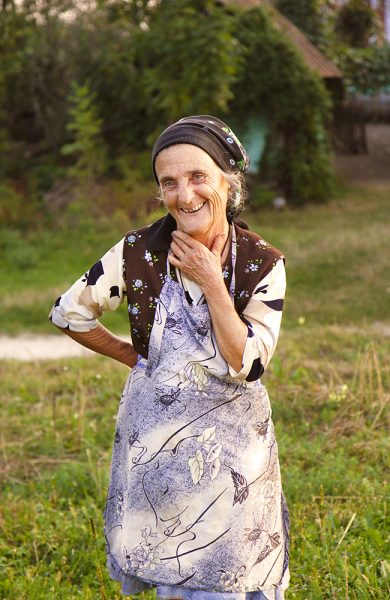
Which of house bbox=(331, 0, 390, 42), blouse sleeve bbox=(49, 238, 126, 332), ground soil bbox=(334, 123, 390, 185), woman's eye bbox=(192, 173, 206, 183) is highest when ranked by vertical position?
woman's eye bbox=(192, 173, 206, 183)

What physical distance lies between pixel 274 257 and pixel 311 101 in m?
12.0

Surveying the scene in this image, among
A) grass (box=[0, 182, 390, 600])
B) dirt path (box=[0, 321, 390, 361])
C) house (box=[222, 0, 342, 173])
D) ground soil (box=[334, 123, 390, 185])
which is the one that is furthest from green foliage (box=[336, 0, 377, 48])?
dirt path (box=[0, 321, 390, 361])

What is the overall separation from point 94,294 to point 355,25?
66.6 feet

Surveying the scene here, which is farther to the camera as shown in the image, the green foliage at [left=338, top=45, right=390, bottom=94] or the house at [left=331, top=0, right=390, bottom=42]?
the house at [left=331, top=0, right=390, bottom=42]

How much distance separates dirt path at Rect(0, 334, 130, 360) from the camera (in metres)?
6.88

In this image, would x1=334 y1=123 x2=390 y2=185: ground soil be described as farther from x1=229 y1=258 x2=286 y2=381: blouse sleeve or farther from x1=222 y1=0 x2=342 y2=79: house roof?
x1=229 y1=258 x2=286 y2=381: blouse sleeve

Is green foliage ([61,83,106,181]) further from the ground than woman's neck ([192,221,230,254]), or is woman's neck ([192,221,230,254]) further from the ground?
woman's neck ([192,221,230,254])

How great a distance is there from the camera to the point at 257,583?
6.44 feet

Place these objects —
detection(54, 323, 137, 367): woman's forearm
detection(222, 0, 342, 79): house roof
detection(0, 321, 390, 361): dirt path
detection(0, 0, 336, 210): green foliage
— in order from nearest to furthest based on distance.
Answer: detection(54, 323, 137, 367): woman's forearm → detection(0, 321, 390, 361): dirt path → detection(0, 0, 336, 210): green foliage → detection(222, 0, 342, 79): house roof

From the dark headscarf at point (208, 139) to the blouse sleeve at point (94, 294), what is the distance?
0.29 meters

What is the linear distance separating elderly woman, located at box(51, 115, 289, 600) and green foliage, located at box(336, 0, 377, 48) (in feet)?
65.2

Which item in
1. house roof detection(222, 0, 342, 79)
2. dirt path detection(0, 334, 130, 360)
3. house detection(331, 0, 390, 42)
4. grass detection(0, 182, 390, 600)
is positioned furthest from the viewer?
house detection(331, 0, 390, 42)

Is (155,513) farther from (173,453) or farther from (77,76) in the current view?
(77,76)

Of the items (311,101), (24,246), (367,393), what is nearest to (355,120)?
(311,101)
